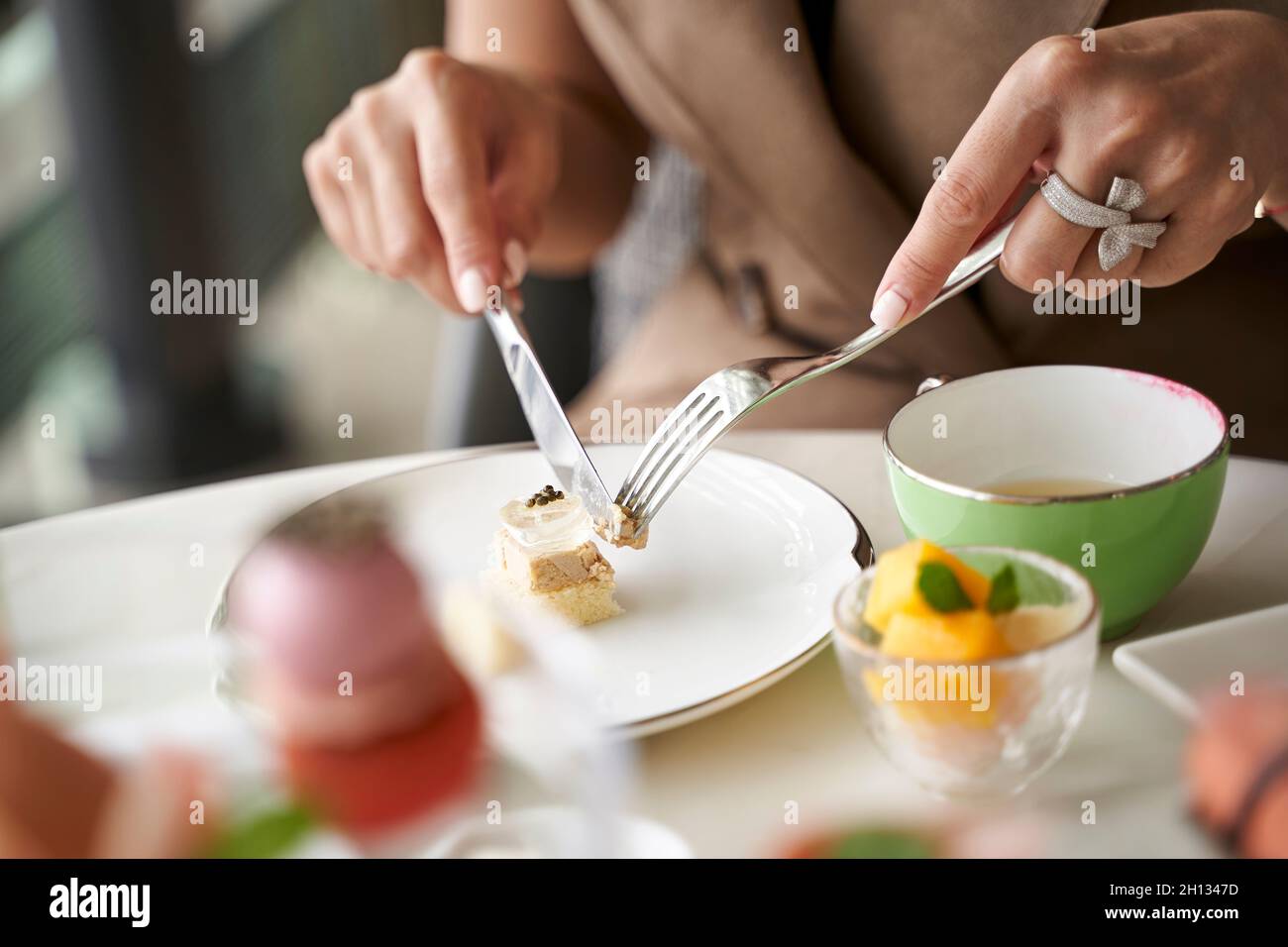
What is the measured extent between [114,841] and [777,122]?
24.3 inches

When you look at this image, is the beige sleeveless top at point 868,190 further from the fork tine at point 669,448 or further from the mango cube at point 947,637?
the mango cube at point 947,637

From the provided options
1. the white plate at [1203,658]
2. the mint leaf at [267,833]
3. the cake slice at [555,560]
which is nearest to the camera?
the mint leaf at [267,833]

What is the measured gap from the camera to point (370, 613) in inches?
11.4

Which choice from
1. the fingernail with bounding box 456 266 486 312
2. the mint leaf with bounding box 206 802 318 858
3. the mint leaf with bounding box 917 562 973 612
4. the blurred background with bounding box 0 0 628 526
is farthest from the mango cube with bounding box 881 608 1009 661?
the blurred background with bounding box 0 0 628 526

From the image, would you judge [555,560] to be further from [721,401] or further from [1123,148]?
[1123,148]

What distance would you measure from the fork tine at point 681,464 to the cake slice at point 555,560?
0.03 meters

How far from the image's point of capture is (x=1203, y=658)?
443mm

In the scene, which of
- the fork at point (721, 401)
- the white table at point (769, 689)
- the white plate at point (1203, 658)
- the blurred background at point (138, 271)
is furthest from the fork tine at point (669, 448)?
the blurred background at point (138, 271)

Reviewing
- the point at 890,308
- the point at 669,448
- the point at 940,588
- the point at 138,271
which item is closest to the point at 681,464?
the point at 669,448

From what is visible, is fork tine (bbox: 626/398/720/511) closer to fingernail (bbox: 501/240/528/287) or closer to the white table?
the white table

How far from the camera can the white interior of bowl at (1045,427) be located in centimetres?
56

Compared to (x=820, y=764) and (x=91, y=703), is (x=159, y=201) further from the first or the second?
(x=820, y=764)

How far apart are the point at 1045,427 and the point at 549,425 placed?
0.24 meters
